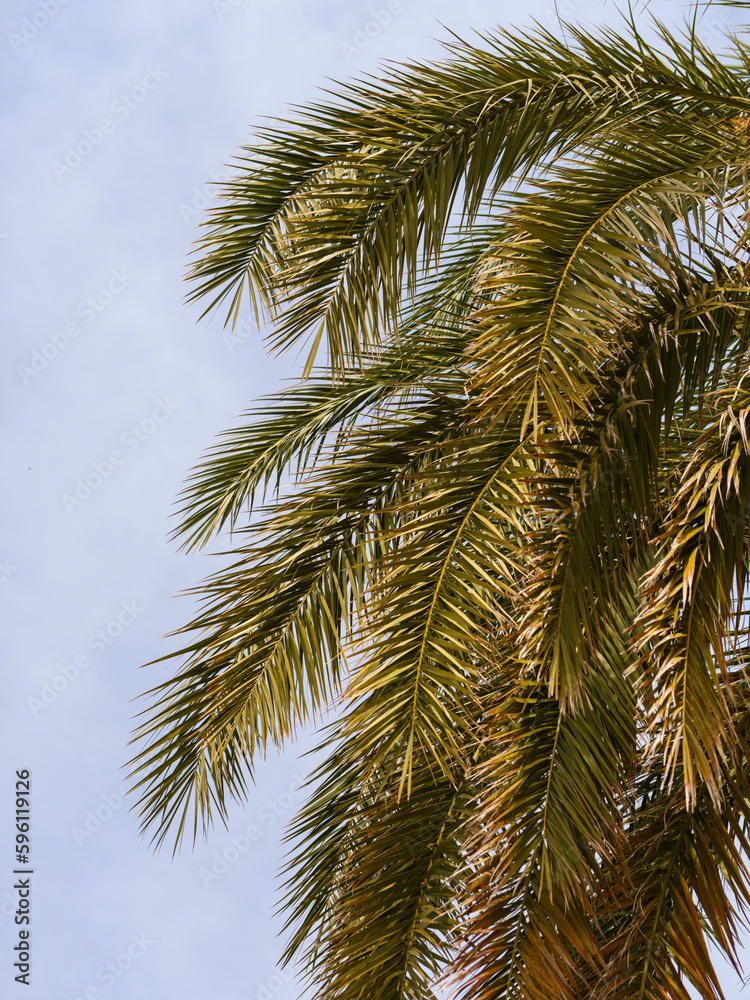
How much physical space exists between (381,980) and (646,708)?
147cm

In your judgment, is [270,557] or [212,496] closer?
[270,557]

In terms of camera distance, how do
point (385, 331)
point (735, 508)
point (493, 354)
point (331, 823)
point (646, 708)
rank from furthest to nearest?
point (331, 823), point (385, 331), point (646, 708), point (493, 354), point (735, 508)

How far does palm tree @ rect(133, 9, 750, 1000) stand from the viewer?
10.3 feet

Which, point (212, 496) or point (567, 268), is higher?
point (212, 496)

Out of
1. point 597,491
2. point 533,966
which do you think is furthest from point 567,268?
point 533,966

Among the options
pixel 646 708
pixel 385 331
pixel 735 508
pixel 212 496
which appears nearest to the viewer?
pixel 735 508

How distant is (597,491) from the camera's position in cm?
320

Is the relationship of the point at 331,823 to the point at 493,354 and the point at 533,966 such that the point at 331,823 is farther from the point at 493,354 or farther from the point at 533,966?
the point at 493,354

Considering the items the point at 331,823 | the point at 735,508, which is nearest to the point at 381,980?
the point at 331,823

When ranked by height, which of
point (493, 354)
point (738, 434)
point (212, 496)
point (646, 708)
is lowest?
point (646, 708)

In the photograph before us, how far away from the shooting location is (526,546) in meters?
3.30

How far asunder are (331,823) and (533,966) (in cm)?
214

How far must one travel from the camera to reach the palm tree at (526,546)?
123 inches

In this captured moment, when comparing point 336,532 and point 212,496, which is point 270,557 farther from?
point 212,496
